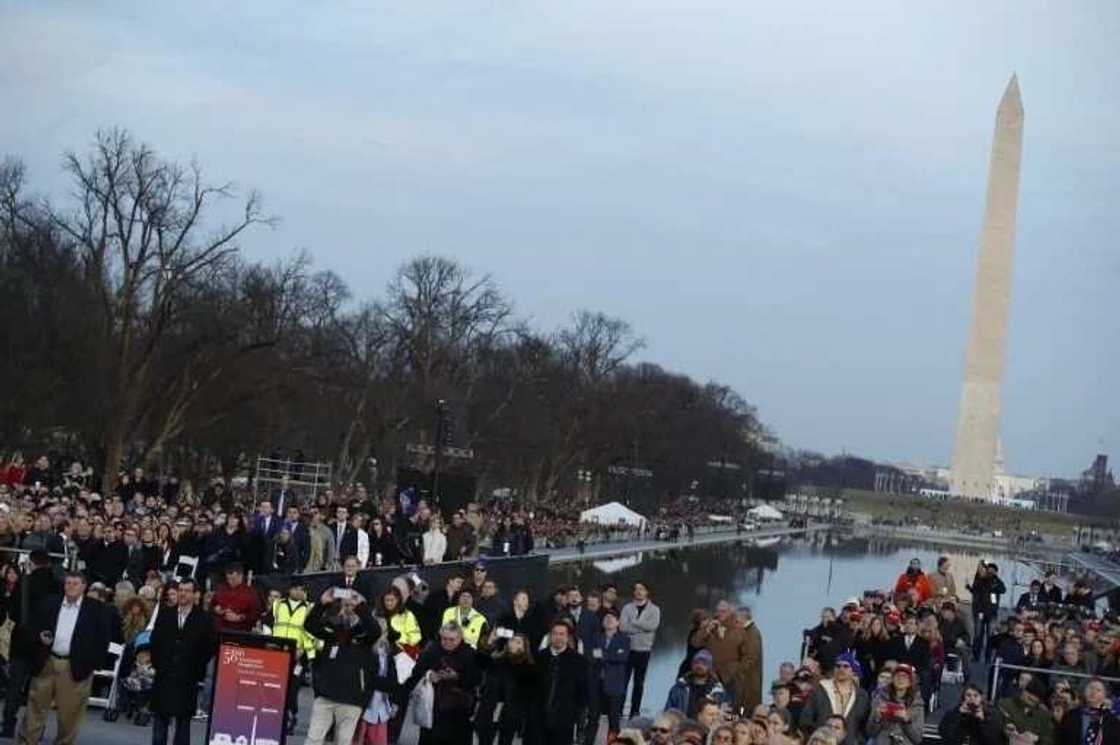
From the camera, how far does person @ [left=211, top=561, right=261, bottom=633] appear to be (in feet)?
49.4

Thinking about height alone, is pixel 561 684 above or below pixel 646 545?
below

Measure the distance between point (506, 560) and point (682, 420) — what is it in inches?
4092

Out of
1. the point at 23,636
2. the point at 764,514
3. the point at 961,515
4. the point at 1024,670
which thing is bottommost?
the point at 23,636

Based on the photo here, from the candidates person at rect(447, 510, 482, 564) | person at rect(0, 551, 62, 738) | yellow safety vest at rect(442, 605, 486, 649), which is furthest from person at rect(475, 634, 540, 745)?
person at rect(447, 510, 482, 564)

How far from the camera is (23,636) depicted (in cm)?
1427

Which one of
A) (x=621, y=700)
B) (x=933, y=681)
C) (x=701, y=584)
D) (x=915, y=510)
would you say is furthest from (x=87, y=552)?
(x=915, y=510)

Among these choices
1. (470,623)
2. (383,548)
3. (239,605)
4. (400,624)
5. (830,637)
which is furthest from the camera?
(383,548)

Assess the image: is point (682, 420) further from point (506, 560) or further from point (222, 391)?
point (506, 560)

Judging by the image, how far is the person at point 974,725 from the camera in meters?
14.7

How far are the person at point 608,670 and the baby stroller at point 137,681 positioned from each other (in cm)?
380

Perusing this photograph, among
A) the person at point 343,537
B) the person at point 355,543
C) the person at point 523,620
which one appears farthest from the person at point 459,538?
the person at point 523,620

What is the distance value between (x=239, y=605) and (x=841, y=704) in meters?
4.63

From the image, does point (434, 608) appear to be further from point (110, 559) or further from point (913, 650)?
point (913, 650)

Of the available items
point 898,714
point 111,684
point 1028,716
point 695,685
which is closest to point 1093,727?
point 1028,716
